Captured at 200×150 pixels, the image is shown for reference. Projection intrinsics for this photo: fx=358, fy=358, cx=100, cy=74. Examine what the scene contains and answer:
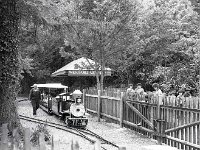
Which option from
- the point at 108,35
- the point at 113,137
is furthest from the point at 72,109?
the point at 108,35

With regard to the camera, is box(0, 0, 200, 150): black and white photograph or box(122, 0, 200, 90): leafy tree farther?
box(122, 0, 200, 90): leafy tree

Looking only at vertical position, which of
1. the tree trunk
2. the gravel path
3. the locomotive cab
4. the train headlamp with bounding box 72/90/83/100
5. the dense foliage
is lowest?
the gravel path

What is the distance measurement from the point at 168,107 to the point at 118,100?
5397mm

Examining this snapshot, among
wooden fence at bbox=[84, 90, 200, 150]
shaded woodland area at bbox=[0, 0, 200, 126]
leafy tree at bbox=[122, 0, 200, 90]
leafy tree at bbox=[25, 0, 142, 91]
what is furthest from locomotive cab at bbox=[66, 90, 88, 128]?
leafy tree at bbox=[122, 0, 200, 90]

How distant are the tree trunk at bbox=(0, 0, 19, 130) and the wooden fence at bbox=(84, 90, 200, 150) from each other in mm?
4761

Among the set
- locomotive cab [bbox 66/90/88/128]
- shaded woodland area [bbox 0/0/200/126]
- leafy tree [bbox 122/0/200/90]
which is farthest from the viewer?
leafy tree [bbox 122/0/200/90]

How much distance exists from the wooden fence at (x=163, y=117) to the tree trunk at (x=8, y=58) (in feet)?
15.6

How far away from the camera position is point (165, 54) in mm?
28547

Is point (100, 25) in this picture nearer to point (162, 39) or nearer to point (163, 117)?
point (162, 39)

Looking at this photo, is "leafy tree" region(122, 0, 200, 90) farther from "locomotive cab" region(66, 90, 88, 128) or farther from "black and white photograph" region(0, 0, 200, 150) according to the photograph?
"locomotive cab" region(66, 90, 88, 128)

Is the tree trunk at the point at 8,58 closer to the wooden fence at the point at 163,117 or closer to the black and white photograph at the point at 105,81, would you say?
the black and white photograph at the point at 105,81

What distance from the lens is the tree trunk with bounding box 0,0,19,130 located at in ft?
33.4

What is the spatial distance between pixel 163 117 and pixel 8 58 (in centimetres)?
538

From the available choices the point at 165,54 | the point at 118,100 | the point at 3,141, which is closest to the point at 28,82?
the point at 165,54
